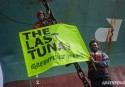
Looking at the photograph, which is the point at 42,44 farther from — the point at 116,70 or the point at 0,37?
the point at 116,70

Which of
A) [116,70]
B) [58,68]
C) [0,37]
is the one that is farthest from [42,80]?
[116,70]

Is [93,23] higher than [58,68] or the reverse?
higher

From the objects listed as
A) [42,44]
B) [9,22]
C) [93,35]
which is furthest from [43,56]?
[93,35]

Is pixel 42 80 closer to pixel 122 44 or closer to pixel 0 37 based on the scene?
pixel 0 37

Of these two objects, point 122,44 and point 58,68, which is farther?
point 122,44

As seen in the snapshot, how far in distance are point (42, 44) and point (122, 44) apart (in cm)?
476

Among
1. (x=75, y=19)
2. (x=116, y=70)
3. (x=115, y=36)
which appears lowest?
(x=116, y=70)

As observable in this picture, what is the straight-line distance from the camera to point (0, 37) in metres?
9.42

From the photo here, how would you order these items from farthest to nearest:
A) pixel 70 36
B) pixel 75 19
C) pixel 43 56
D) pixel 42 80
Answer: pixel 75 19 < pixel 42 80 < pixel 70 36 < pixel 43 56

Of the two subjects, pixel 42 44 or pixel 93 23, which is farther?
pixel 93 23

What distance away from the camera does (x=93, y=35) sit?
10320 millimetres

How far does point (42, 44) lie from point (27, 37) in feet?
1.11

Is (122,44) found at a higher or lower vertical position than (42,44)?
lower

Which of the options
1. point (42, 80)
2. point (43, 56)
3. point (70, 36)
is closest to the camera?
point (43, 56)
